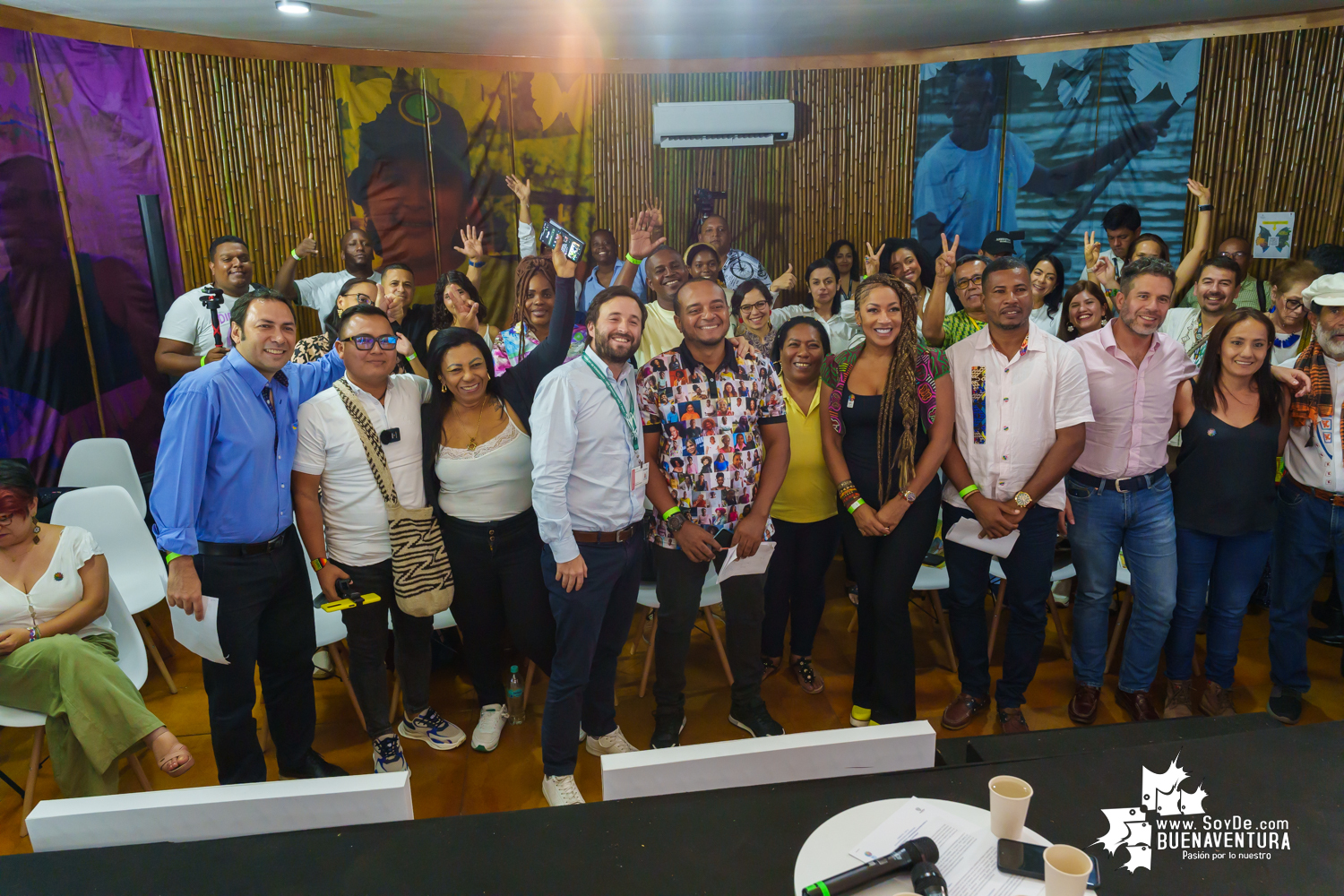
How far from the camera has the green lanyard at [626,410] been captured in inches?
99.0

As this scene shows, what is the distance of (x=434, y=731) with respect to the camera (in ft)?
10.0

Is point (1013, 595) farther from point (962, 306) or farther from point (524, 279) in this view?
point (524, 279)

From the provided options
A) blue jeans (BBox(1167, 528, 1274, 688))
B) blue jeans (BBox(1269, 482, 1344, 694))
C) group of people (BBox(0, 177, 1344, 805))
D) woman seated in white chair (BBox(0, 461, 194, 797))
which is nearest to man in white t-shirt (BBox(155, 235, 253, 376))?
group of people (BBox(0, 177, 1344, 805))

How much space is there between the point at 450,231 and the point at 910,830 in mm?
5904

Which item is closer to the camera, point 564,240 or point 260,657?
point 260,657

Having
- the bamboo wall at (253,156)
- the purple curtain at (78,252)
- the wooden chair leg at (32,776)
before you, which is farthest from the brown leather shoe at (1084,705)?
the purple curtain at (78,252)

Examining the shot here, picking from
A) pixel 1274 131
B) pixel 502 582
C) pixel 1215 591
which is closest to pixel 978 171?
pixel 1274 131

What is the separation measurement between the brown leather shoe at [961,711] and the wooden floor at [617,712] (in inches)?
1.2

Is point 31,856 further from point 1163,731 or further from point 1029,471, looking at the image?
point 1029,471

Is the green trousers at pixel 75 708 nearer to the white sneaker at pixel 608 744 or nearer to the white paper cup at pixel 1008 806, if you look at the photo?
the white sneaker at pixel 608 744

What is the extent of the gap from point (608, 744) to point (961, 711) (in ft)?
4.45

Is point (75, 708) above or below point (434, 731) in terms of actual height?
above

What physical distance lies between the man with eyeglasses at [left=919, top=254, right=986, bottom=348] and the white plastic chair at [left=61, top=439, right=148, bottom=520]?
13.4 ft

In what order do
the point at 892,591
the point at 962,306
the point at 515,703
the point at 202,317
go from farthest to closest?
the point at 202,317 < the point at 962,306 < the point at 515,703 < the point at 892,591
